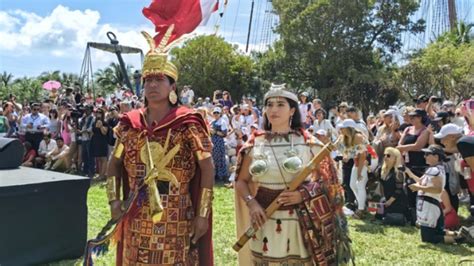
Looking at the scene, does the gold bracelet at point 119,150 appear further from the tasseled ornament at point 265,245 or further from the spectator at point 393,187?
the spectator at point 393,187

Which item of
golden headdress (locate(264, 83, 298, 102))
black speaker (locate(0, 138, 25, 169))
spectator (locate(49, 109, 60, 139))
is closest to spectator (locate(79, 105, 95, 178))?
spectator (locate(49, 109, 60, 139))

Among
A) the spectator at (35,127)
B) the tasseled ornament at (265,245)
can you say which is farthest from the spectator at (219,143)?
the tasseled ornament at (265,245)

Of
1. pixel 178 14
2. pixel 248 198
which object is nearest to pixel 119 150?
pixel 248 198

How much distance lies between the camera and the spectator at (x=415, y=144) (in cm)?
700

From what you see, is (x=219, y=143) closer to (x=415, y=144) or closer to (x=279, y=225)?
(x=415, y=144)

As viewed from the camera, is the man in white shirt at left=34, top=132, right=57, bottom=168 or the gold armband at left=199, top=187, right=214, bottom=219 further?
the man in white shirt at left=34, top=132, right=57, bottom=168

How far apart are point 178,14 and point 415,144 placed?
485cm

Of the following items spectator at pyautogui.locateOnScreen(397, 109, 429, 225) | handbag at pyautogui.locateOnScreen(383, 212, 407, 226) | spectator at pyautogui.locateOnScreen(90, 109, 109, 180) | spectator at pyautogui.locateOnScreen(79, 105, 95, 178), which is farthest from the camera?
spectator at pyautogui.locateOnScreen(79, 105, 95, 178)

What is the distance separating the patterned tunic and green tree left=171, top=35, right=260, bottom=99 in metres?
34.4

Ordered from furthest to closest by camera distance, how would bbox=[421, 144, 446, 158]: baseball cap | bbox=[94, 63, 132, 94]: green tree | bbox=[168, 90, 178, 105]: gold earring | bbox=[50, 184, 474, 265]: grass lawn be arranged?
bbox=[94, 63, 132, 94]: green tree
bbox=[421, 144, 446, 158]: baseball cap
bbox=[50, 184, 474, 265]: grass lawn
bbox=[168, 90, 178, 105]: gold earring

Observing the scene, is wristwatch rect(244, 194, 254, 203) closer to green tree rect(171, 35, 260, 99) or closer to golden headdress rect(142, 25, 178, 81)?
golden headdress rect(142, 25, 178, 81)

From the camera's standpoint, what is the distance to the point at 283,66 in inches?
1391

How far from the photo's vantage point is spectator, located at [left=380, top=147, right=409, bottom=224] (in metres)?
7.21

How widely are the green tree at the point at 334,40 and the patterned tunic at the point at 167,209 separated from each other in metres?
28.5
